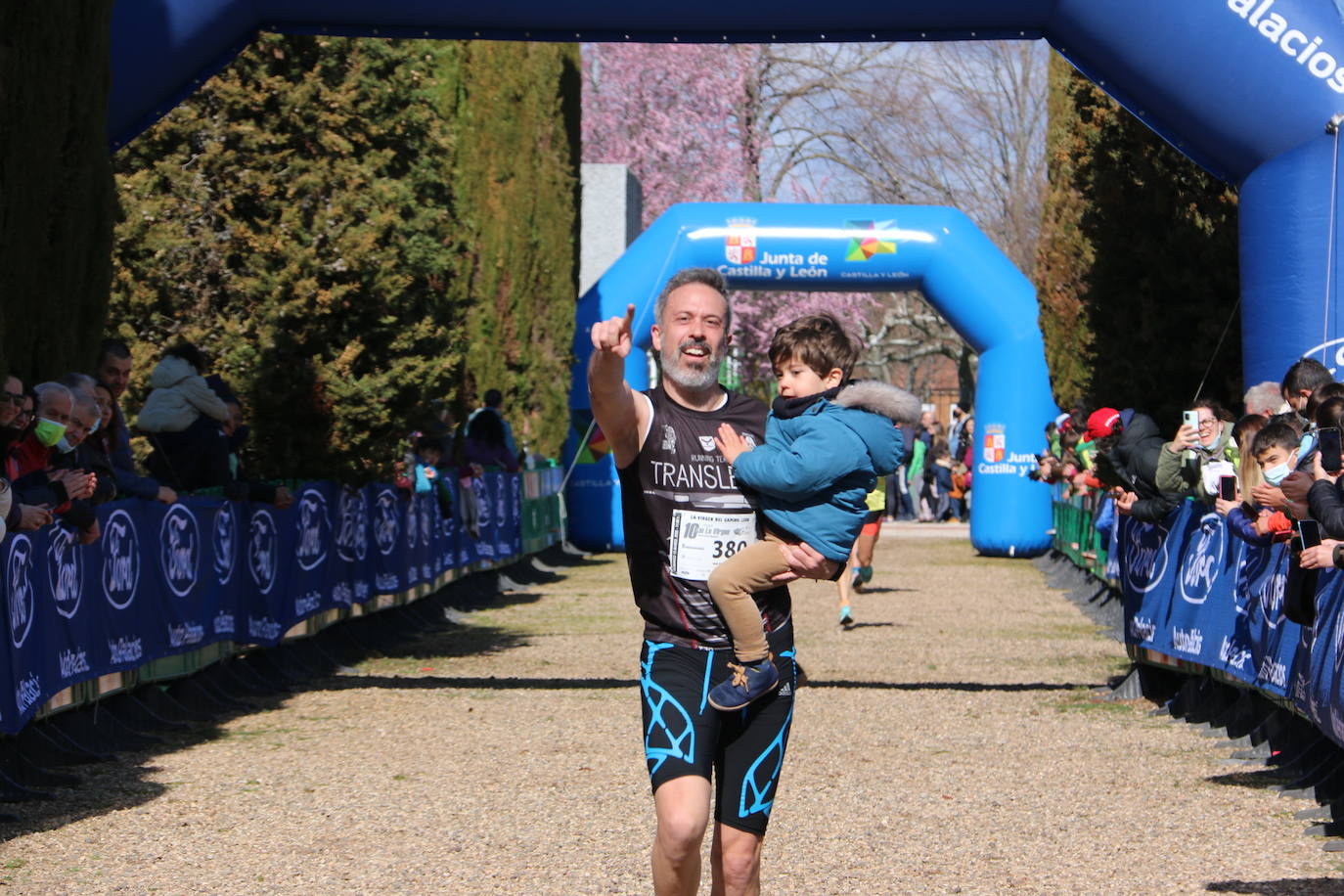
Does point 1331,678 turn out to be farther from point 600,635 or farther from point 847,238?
point 847,238

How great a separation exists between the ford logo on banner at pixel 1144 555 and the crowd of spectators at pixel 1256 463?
0.17 meters

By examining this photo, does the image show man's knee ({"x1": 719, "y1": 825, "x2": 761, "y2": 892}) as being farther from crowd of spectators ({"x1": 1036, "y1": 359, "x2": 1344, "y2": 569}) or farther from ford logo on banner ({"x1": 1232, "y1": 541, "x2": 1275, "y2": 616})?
ford logo on banner ({"x1": 1232, "y1": 541, "x2": 1275, "y2": 616})

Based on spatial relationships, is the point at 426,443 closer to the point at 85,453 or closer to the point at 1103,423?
the point at 1103,423

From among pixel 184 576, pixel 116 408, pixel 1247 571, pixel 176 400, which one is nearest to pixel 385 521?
pixel 176 400

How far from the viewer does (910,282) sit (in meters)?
26.7

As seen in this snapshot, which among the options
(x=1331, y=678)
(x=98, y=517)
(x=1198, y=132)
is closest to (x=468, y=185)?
(x=1198, y=132)

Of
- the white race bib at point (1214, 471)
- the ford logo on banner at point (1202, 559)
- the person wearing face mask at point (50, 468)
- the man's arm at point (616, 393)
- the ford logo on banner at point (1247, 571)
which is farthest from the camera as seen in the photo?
the white race bib at point (1214, 471)

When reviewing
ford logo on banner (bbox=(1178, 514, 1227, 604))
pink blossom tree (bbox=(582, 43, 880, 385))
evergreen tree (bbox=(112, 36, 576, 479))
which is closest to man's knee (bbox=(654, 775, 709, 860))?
ford logo on banner (bbox=(1178, 514, 1227, 604))

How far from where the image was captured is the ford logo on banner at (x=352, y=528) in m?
13.6

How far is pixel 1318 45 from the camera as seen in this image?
10.9 m

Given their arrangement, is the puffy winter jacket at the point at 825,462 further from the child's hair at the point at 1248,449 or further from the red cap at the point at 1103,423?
the red cap at the point at 1103,423

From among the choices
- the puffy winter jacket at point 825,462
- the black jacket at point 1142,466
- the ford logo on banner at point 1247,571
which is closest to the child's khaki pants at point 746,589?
the puffy winter jacket at point 825,462

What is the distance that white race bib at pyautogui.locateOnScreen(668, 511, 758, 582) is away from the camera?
15.7 ft

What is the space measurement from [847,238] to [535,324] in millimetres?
4626
